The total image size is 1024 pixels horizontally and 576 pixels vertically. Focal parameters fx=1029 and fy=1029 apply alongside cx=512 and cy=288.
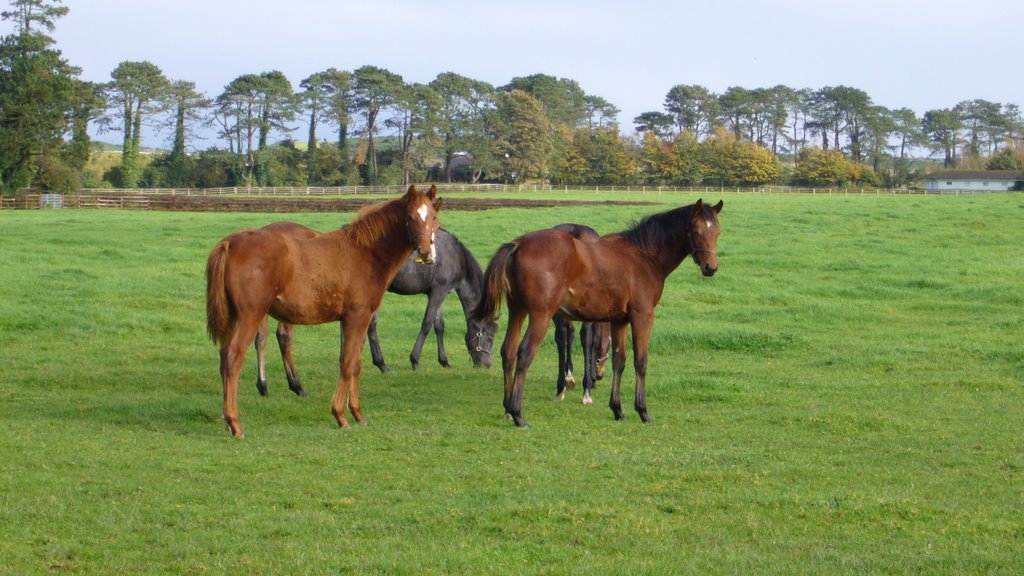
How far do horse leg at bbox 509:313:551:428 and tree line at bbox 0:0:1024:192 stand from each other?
190 ft

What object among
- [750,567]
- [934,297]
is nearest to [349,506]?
[750,567]

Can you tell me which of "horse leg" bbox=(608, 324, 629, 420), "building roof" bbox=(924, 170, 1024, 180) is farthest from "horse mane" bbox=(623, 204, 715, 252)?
"building roof" bbox=(924, 170, 1024, 180)

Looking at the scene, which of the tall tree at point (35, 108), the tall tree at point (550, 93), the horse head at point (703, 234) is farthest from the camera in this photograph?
the tall tree at point (550, 93)

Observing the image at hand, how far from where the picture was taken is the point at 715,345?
15039mm

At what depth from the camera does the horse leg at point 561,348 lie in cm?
1133

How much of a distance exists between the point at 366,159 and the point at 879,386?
8507cm

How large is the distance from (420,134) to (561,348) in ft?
272

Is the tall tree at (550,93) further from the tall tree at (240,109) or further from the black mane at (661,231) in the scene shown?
the black mane at (661,231)

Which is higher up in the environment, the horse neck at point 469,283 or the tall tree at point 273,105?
the tall tree at point 273,105

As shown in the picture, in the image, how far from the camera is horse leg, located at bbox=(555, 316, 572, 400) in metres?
11.3

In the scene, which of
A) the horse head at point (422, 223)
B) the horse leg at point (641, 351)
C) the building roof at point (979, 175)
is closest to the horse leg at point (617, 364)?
the horse leg at point (641, 351)

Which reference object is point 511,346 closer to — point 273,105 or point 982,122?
point 273,105

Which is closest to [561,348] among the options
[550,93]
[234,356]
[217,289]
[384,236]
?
[384,236]

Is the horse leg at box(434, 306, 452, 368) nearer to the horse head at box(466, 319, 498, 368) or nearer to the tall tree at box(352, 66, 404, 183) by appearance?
the horse head at box(466, 319, 498, 368)
